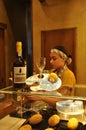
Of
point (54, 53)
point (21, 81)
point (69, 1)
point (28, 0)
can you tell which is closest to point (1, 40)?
point (28, 0)

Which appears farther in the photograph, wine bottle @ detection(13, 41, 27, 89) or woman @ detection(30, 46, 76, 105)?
woman @ detection(30, 46, 76, 105)

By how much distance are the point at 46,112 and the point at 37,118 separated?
12 cm

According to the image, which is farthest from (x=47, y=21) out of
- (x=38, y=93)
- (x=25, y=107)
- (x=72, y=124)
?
(x=72, y=124)

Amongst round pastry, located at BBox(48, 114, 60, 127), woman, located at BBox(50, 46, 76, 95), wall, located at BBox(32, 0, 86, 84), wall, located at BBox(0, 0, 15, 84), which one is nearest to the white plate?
round pastry, located at BBox(48, 114, 60, 127)

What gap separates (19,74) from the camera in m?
0.95

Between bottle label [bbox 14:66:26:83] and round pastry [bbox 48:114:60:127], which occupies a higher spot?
bottle label [bbox 14:66:26:83]

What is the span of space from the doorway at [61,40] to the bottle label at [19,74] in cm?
240

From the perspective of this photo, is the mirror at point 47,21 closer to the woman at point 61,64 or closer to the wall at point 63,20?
the wall at point 63,20

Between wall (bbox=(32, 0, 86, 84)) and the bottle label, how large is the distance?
7.74 feet

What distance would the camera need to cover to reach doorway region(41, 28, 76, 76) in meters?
3.30

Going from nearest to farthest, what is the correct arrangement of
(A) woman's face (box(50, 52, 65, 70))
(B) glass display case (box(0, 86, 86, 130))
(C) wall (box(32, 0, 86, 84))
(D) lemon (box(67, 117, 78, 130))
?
(D) lemon (box(67, 117, 78, 130)) → (B) glass display case (box(0, 86, 86, 130)) → (A) woman's face (box(50, 52, 65, 70)) → (C) wall (box(32, 0, 86, 84))

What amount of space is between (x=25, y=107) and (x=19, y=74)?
0.79ft

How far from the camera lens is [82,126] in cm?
80

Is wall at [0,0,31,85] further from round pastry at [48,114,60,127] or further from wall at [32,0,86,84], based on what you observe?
round pastry at [48,114,60,127]
